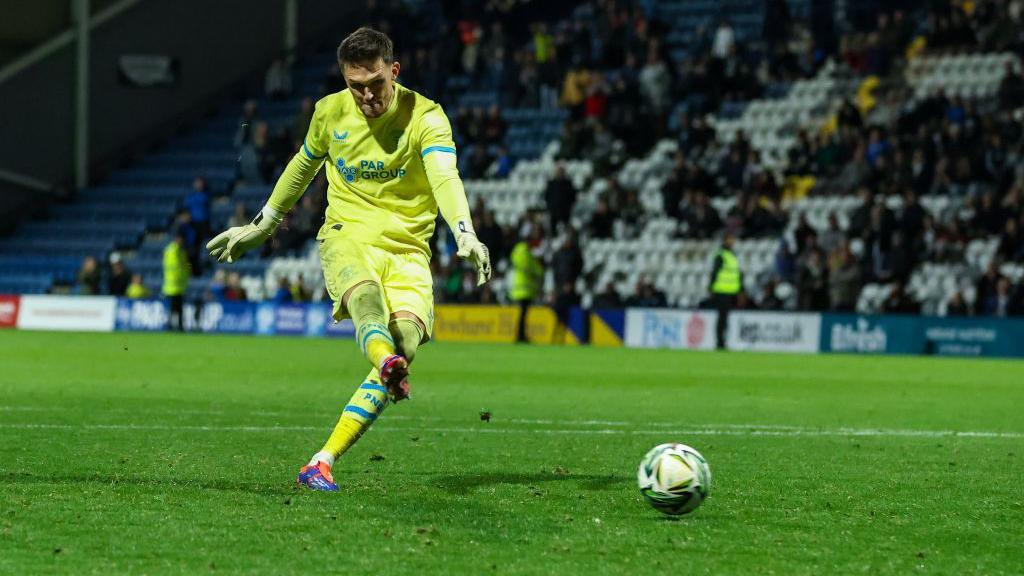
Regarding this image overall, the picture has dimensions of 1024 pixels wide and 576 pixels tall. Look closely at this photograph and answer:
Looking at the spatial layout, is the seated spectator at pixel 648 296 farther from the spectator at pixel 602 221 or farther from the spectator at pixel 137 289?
the spectator at pixel 137 289

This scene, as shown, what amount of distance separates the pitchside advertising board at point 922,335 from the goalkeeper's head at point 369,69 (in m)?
19.4

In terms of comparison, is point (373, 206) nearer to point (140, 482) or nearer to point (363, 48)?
point (363, 48)

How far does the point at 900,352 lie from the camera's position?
84.7ft

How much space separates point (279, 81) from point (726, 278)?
17.7 metres

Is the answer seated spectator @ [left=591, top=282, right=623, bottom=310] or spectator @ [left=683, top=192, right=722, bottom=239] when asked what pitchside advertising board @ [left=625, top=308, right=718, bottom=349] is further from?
spectator @ [left=683, top=192, right=722, bottom=239]

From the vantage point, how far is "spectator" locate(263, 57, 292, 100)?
131ft

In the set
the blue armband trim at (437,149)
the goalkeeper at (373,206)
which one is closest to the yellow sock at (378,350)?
the goalkeeper at (373,206)

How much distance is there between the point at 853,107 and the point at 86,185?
772 inches

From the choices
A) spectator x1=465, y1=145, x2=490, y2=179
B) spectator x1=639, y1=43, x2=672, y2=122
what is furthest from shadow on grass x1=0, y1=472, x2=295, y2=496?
spectator x1=465, y1=145, x2=490, y2=179

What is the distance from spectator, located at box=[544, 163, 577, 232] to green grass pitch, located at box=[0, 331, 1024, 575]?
1358cm

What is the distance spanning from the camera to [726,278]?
25.8 m

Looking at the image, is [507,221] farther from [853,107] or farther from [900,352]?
[900,352]

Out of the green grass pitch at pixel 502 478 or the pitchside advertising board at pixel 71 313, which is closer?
the green grass pitch at pixel 502 478

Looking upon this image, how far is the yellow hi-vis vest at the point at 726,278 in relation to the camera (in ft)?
84.5
